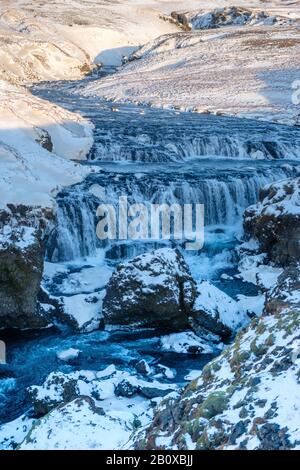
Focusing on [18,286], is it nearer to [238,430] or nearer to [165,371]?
[165,371]

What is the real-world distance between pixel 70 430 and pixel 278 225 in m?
11.5

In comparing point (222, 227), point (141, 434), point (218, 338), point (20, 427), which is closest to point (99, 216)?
point (222, 227)

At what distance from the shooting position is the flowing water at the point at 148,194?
12.4m

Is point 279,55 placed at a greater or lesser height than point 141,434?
greater

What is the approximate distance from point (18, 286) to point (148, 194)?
8.18 meters

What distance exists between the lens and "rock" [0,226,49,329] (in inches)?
532

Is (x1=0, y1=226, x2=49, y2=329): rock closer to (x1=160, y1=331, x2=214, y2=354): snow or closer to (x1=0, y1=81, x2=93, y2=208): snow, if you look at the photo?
(x1=160, y1=331, x2=214, y2=354): snow

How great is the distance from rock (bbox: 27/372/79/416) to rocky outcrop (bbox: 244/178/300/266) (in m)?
8.30

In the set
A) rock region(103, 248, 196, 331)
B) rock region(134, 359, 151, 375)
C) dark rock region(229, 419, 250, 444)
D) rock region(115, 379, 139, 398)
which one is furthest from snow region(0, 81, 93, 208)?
dark rock region(229, 419, 250, 444)

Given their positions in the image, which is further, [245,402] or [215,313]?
[215,313]

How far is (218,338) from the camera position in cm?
1319

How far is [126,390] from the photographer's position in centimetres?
1038

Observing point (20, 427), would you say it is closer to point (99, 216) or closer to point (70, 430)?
point (70, 430)

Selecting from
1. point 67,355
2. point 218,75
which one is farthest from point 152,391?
point 218,75
